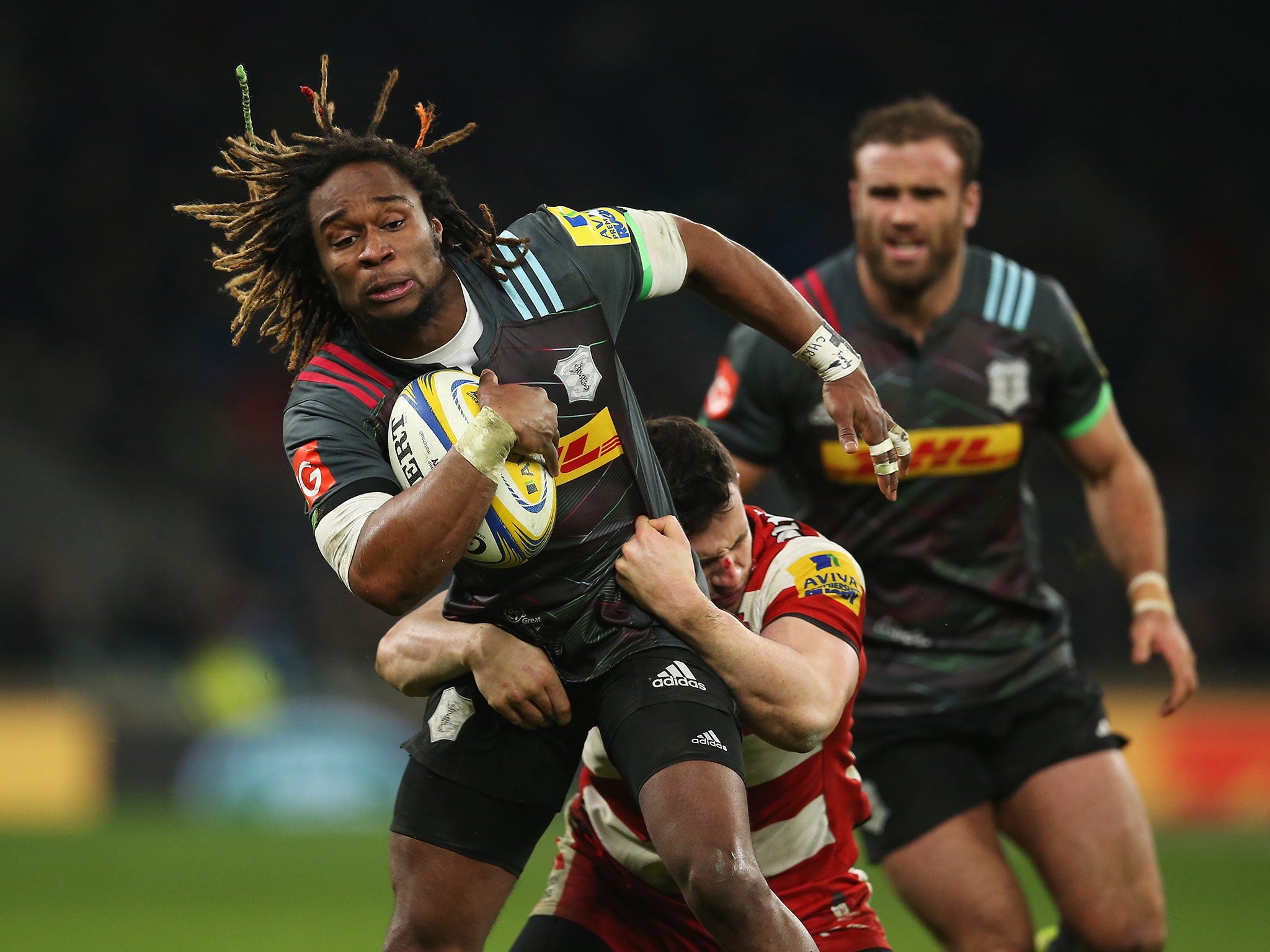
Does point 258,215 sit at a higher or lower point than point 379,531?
higher

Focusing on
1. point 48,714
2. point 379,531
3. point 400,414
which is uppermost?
point 400,414

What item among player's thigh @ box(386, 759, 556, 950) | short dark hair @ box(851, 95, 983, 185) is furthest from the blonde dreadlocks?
short dark hair @ box(851, 95, 983, 185)

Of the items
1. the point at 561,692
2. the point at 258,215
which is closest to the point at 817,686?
the point at 561,692

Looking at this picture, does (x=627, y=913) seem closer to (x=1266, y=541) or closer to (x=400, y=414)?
(x=400, y=414)

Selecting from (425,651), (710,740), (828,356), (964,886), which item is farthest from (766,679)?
(964,886)

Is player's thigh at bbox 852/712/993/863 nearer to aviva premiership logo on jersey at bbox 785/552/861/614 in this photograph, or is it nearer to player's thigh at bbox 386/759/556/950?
aviva premiership logo on jersey at bbox 785/552/861/614

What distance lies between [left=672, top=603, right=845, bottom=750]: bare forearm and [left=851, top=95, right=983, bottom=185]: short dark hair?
226cm

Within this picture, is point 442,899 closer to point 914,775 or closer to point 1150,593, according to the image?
point 914,775

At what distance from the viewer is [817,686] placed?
3.36m

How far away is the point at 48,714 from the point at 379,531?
993cm

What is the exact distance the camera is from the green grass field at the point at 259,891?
7699 mm

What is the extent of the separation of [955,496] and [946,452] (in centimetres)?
14

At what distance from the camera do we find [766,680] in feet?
10.9

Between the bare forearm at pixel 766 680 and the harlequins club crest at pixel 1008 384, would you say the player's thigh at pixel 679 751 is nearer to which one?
the bare forearm at pixel 766 680
